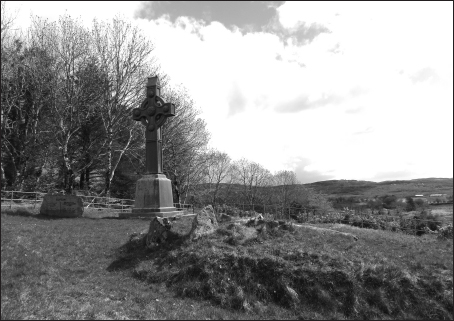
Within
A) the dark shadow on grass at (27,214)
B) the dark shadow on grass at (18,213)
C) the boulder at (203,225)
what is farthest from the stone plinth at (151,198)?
the boulder at (203,225)

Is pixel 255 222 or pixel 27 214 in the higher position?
pixel 27 214

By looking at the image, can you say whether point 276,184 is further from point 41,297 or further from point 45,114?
point 41,297

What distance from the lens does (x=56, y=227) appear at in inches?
455

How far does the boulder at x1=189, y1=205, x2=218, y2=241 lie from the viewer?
30.0 ft

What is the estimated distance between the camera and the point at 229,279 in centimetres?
697

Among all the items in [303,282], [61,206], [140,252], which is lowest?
[303,282]

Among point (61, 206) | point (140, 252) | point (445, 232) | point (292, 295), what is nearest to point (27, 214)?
point (61, 206)

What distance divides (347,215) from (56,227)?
13308 mm

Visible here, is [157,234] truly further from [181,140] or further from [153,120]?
[181,140]

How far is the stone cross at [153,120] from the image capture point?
1630cm

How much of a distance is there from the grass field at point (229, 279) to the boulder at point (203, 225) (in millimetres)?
292

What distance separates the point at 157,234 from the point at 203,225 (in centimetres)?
137

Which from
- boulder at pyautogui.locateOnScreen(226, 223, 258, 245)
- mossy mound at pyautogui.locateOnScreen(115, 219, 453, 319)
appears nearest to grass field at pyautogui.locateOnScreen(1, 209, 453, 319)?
mossy mound at pyautogui.locateOnScreen(115, 219, 453, 319)

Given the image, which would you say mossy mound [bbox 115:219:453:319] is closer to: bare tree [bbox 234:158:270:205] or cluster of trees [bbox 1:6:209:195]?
cluster of trees [bbox 1:6:209:195]
